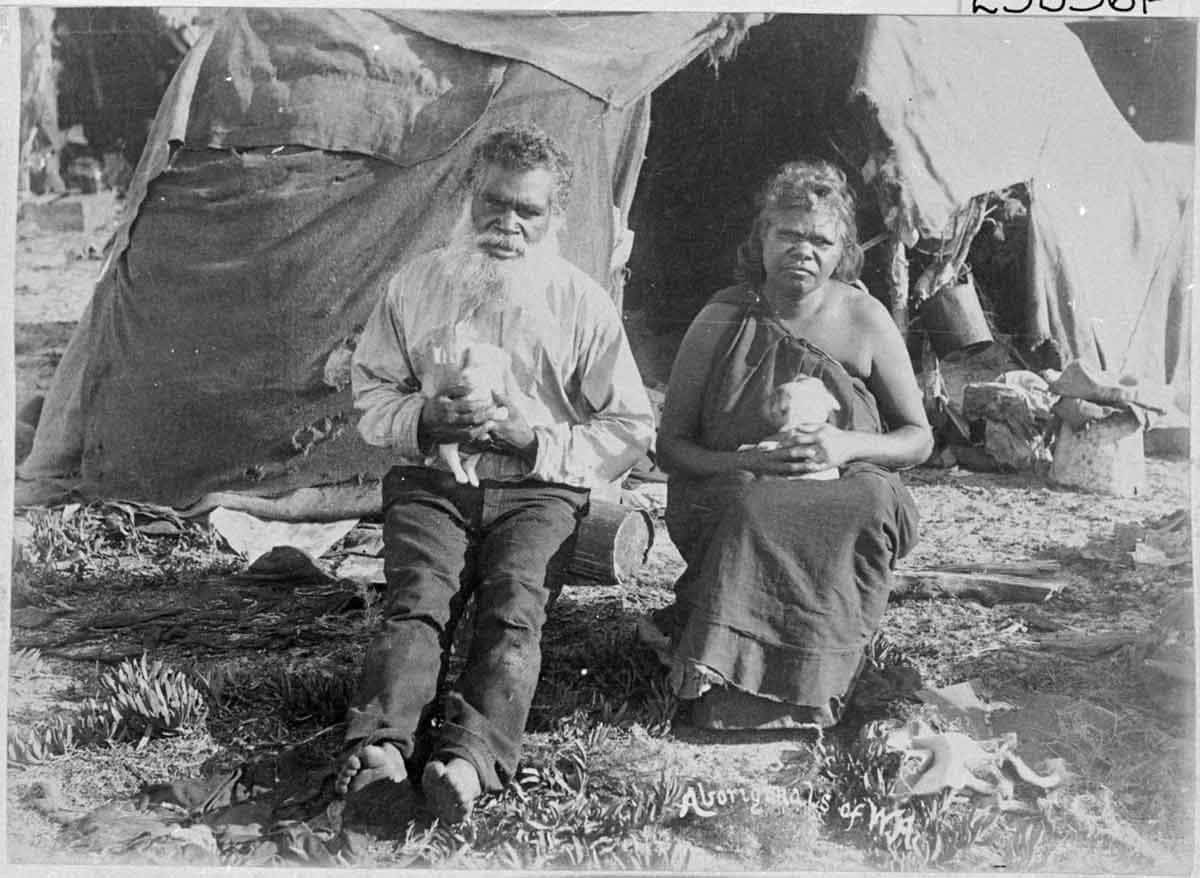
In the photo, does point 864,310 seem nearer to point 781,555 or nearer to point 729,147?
point 729,147

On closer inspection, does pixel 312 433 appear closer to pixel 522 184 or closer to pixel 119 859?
pixel 522 184

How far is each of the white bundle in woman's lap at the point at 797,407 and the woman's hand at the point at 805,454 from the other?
20mm

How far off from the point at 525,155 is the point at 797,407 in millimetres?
1251

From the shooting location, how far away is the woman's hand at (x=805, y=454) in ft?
16.4

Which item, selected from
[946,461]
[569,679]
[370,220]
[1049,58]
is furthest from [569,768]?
[1049,58]

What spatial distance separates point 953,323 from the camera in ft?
17.1

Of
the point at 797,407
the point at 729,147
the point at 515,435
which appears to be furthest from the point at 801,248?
the point at 515,435

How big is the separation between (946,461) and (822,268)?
782 millimetres

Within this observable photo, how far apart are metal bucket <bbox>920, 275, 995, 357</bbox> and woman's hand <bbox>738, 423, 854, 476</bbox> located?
50 cm

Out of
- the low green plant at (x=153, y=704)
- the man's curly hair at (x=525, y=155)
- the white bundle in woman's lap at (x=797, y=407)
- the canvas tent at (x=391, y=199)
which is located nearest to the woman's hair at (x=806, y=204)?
the canvas tent at (x=391, y=199)

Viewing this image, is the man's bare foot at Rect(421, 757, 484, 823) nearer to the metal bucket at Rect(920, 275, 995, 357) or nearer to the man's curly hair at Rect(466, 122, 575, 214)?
the man's curly hair at Rect(466, 122, 575, 214)

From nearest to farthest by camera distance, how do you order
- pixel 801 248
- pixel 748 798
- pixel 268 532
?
pixel 748 798 → pixel 801 248 → pixel 268 532

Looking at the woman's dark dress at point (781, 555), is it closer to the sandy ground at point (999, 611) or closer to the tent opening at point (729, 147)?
the sandy ground at point (999, 611)

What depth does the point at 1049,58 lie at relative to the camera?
522 cm
